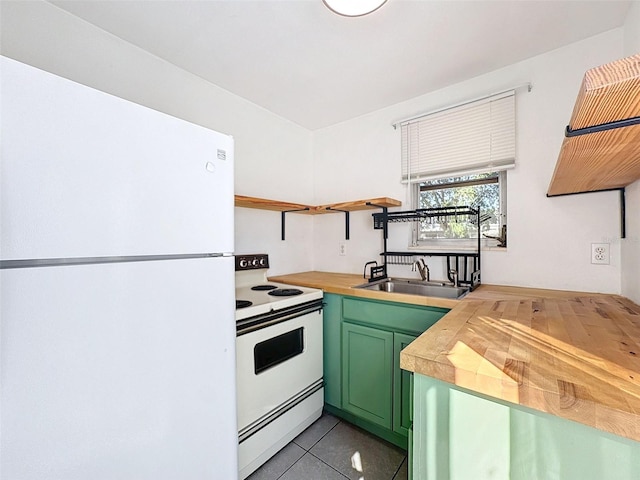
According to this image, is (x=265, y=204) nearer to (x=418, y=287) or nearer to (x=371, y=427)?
(x=418, y=287)

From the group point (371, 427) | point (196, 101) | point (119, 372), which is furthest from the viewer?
point (196, 101)

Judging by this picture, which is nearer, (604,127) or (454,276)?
(604,127)

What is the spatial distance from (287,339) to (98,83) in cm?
167

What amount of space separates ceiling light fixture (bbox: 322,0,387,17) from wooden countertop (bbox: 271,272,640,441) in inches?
50.2

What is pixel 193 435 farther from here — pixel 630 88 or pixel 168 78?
pixel 168 78

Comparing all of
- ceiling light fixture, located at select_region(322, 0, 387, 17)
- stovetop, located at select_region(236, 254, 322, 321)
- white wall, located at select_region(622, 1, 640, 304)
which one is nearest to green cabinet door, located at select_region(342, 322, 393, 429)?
stovetop, located at select_region(236, 254, 322, 321)

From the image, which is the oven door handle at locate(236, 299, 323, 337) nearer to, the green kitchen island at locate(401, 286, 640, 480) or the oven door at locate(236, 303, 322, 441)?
the oven door at locate(236, 303, 322, 441)

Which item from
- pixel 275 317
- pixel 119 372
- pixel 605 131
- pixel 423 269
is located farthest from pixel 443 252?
pixel 119 372

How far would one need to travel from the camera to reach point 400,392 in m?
1.55

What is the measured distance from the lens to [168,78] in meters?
1.71

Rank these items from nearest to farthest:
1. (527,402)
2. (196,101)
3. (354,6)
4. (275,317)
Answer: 1. (527,402)
2. (354,6)
3. (275,317)
4. (196,101)

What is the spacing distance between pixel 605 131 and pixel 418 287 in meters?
1.38

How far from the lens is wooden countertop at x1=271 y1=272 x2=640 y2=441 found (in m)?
0.54

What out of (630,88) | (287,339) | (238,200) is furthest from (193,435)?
(630,88)
